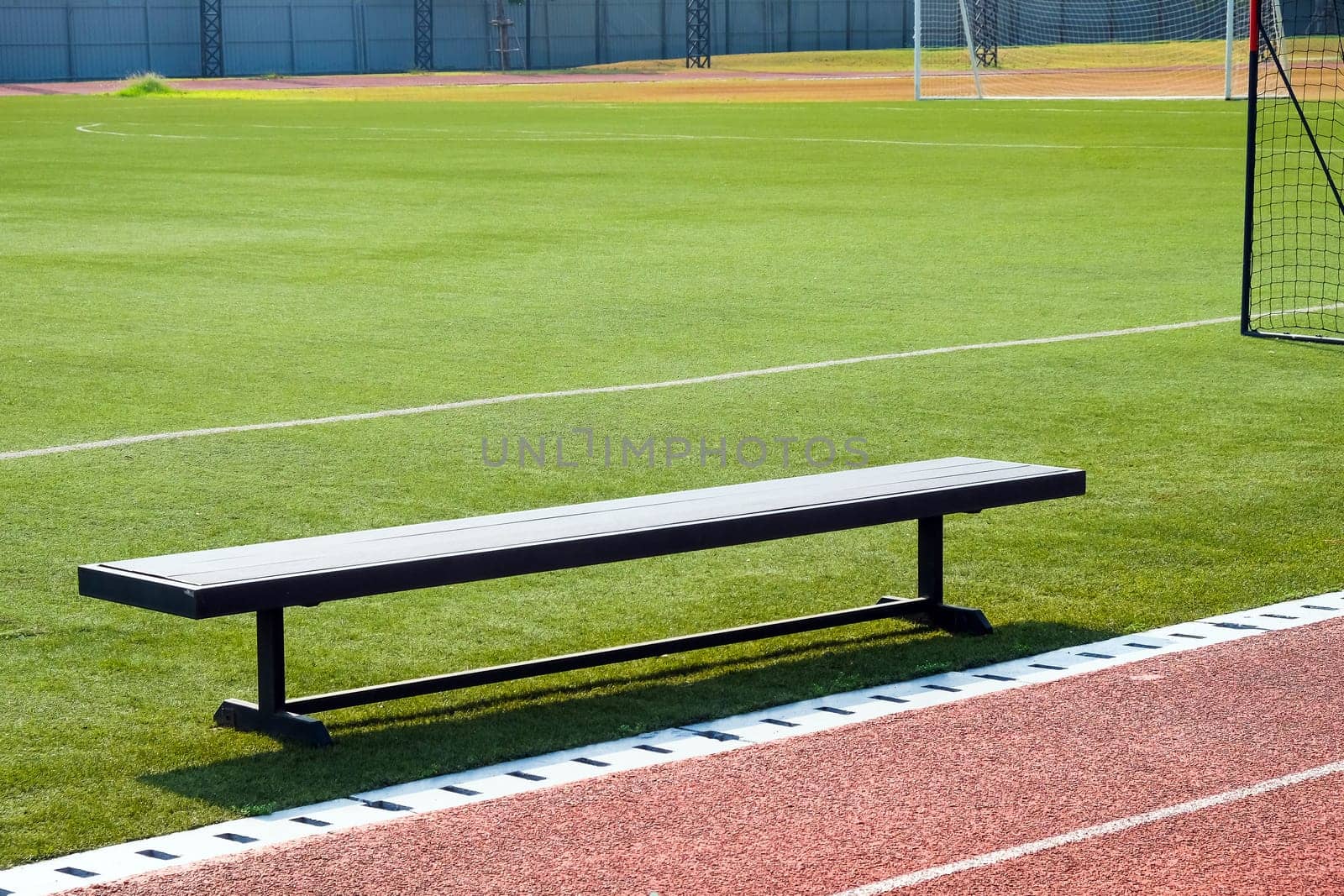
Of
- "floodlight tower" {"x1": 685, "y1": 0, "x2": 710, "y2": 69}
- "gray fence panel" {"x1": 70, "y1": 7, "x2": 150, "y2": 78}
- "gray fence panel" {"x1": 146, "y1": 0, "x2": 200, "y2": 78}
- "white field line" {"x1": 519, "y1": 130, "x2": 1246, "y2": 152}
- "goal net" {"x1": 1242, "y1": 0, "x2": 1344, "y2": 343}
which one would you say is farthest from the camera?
"floodlight tower" {"x1": 685, "y1": 0, "x2": 710, "y2": 69}

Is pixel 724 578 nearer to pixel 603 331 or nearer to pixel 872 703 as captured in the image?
pixel 872 703

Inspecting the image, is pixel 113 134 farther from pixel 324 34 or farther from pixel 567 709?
pixel 324 34

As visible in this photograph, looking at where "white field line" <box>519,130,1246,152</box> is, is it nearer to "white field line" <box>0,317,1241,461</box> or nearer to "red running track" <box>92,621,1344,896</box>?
"white field line" <box>0,317,1241,461</box>

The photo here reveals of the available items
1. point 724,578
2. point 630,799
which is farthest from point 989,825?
point 724,578

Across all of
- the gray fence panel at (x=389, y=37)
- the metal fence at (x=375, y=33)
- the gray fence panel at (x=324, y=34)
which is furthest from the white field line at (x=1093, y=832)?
the gray fence panel at (x=389, y=37)

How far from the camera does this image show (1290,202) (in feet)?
58.9

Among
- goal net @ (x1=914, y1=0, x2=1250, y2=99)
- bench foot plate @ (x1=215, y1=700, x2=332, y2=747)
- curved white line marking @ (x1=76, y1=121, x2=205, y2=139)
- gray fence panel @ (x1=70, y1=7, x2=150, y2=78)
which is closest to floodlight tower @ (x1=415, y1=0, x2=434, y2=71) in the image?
gray fence panel @ (x1=70, y1=7, x2=150, y2=78)

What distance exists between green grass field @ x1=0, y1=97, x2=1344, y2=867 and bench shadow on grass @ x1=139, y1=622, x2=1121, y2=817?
2cm

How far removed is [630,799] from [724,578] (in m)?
2.03

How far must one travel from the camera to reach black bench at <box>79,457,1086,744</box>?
4438 millimetres

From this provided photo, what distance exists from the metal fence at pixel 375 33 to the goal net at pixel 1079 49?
13.1 metres

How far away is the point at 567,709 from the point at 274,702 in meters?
0.75

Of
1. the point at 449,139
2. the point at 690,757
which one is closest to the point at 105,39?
the point at 449,139

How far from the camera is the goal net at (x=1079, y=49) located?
42719mm
